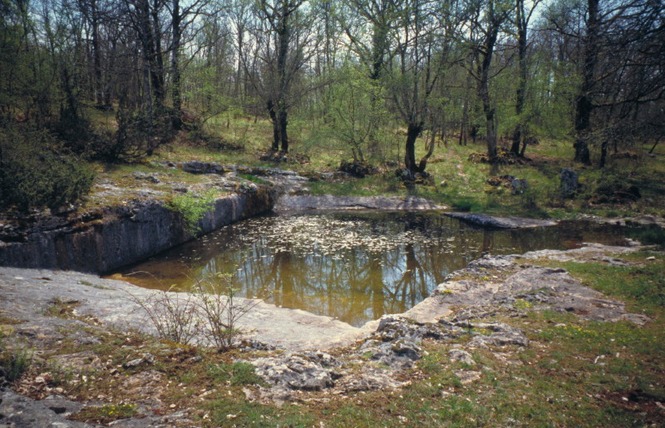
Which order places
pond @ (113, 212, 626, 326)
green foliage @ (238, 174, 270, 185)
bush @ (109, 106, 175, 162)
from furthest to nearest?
1. green foliage @ (238, 174, 270, 185)
2. bush @ (109, 106, 175, 162)
3. pond @ (113, 212, 626, 326)

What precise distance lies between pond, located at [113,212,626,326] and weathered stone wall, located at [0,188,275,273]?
50 centimetres

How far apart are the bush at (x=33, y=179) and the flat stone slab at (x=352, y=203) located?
11.4 m

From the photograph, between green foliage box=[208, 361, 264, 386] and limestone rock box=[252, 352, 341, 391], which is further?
limestone rock box=[252, 352, 341, 391]

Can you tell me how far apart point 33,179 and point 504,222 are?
17.7m

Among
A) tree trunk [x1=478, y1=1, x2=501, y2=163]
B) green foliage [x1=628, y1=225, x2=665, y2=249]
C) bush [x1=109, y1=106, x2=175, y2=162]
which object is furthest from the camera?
tree trunk [x1=478, y1=1, x2=501, y2=163]

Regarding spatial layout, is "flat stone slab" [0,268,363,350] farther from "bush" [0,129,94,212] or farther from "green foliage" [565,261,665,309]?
"green foliage" [565,261,665,309]

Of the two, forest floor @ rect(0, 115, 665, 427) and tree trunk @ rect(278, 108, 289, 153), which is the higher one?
tree trunk @ rect(278, 108, 289, 153)

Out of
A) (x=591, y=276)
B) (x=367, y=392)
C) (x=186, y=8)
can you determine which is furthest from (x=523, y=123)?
(x=367, y=392)

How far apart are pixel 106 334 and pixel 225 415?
108 inches

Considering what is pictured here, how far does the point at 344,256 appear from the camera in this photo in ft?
45.0

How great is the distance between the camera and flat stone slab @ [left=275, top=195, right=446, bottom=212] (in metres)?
22.1

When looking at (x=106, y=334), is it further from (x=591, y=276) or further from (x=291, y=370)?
(x=591, y=276)

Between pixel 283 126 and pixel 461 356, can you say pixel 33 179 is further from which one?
pixel 283 126

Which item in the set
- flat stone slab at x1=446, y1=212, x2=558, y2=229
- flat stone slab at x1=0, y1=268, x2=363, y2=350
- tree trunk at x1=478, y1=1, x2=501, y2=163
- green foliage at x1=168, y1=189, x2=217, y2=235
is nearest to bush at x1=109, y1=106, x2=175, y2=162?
green foliage at x1=168, y1=189, x2=217, y2=235
